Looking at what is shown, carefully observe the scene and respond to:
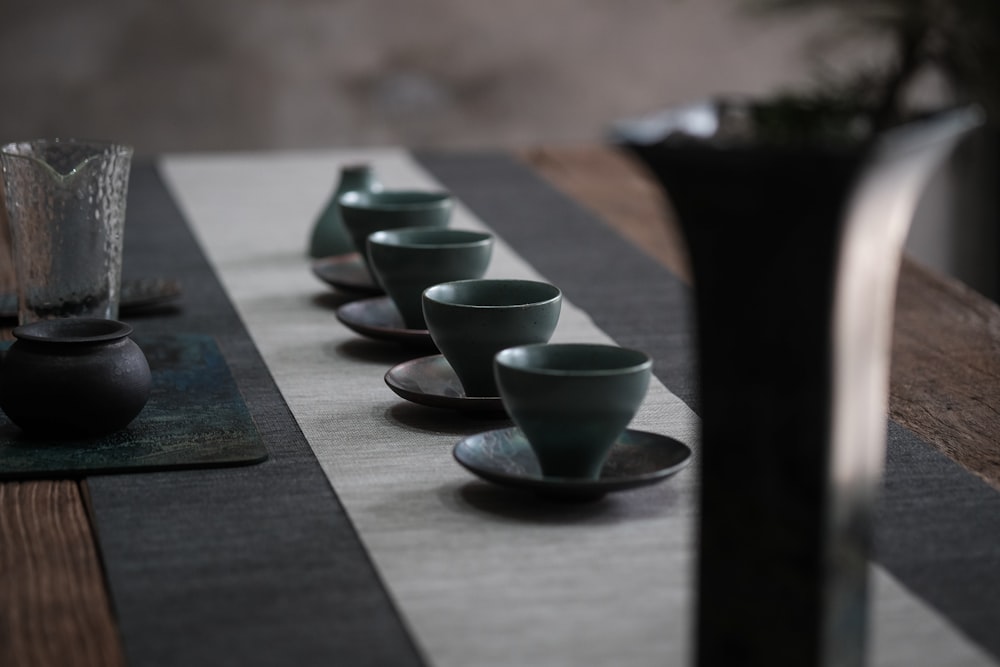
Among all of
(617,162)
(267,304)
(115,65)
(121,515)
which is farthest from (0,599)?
(115,65)

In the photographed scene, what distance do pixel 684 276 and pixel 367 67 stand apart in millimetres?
2334

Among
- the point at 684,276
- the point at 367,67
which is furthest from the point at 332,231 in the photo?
the point at 367,67

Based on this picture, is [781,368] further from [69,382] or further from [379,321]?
[379,321]

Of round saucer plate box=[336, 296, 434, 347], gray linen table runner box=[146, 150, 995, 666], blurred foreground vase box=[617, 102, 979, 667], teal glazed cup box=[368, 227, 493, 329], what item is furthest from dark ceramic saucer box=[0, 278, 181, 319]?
blurred foreground vase box=[617, 102, 979, 667]

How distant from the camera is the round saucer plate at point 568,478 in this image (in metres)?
1.04

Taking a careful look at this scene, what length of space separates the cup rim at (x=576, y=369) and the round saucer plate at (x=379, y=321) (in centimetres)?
38

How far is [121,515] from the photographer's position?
1.06m

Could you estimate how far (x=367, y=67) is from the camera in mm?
4059

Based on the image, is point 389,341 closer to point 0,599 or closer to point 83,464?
point 83,464

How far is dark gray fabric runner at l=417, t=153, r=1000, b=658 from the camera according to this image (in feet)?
3.12

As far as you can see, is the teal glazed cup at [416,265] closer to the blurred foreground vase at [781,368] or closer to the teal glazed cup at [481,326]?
the teal glazed cup at [481,326]

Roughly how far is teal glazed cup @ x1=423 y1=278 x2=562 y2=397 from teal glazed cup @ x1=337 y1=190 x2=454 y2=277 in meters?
0.39

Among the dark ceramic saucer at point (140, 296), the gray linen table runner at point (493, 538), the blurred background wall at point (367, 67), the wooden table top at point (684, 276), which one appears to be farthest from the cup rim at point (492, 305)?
the blurred background wall at point (367, 67)

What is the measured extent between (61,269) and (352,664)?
715 mm
